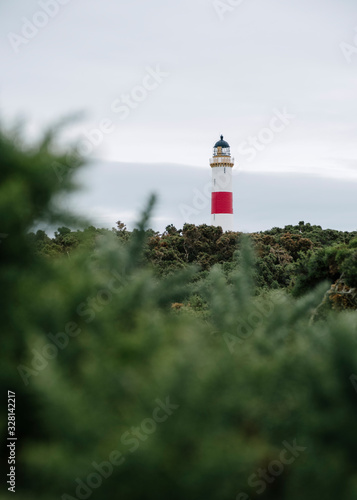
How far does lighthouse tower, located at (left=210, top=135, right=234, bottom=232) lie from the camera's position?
125 feet

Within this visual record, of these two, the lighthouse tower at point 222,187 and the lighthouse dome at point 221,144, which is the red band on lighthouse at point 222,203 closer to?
the lighthouse tower at point 222,187

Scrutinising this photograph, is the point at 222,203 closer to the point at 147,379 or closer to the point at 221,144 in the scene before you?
the point at 221,144

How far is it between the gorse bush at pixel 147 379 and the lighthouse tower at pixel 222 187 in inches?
1401

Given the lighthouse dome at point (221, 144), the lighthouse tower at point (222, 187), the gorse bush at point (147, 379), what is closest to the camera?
the gorse bush at point (147, 379)

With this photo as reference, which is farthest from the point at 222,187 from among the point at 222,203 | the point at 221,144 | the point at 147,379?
the point at 147,379

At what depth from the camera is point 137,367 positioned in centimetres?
188

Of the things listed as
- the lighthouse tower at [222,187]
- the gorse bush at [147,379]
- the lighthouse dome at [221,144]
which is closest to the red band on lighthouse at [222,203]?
the lighthouse tower at [222,187]

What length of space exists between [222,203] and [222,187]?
1202 mm

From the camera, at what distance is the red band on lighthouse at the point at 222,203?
38.1m

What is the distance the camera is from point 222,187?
1522 inches

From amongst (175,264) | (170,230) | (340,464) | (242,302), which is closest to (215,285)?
(242,302)

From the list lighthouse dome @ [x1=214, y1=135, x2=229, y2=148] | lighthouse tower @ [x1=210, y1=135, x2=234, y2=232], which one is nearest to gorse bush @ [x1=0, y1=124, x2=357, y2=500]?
lighthouse tower @ [x1=210, y1=135, x2=234, y2=232]

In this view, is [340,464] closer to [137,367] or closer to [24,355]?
[137,367]

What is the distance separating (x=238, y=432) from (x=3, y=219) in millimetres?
1184
